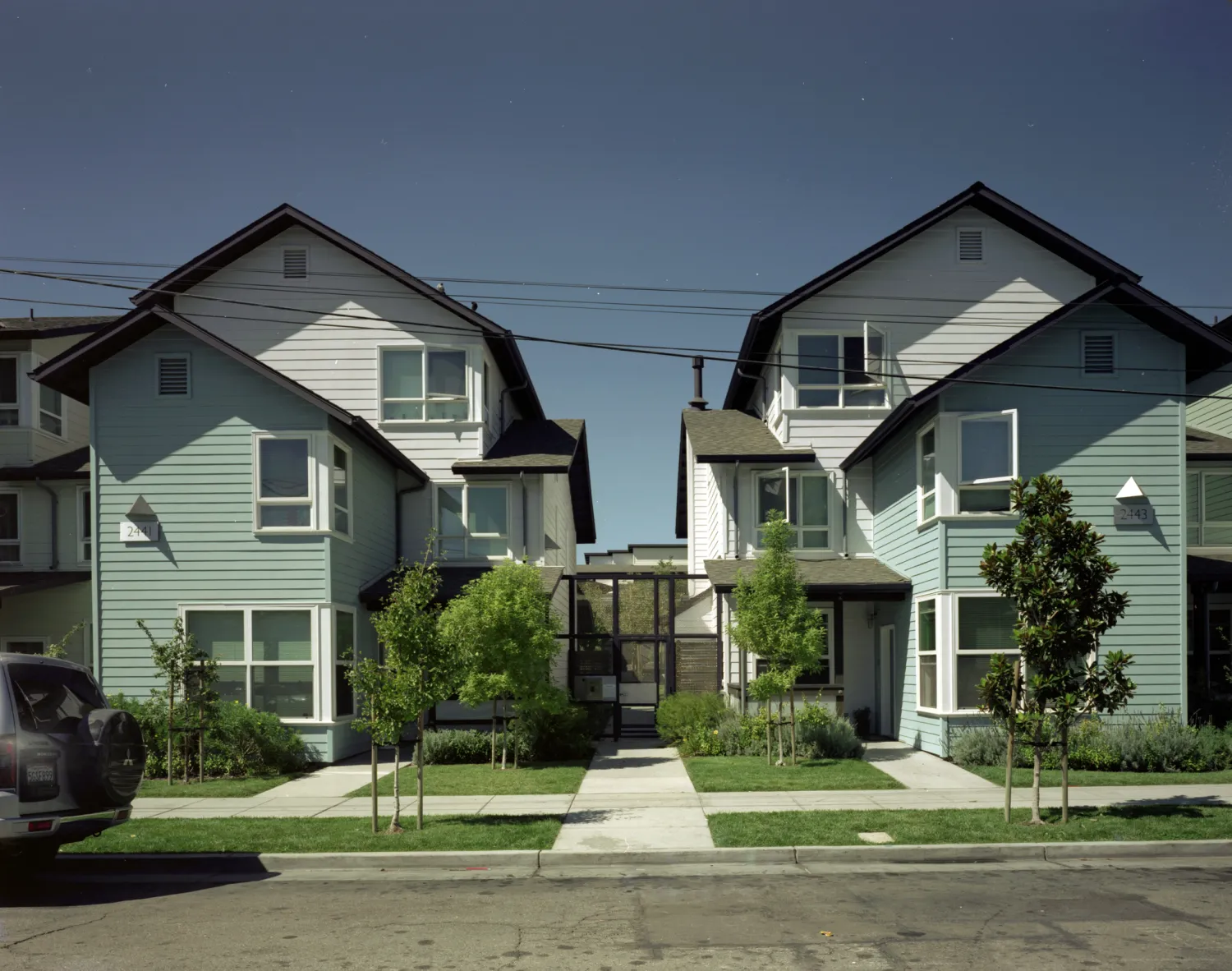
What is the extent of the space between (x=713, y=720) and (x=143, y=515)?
11.0 metres

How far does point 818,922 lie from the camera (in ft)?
28.8

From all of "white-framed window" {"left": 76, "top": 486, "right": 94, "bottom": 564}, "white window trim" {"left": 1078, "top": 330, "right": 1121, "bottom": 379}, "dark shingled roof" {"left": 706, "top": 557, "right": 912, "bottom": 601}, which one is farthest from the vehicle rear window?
"white window trim" {"left": 1078, "top": 330, "right": 1121, "bottom": 379}

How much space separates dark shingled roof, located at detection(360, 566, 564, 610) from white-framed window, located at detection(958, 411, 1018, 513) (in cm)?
760

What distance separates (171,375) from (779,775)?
12723mm

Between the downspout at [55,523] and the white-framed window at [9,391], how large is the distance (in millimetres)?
1718

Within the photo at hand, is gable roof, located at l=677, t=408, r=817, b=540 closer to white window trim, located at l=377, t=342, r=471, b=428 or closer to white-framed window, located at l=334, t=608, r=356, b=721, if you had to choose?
white window trim, located at l=377, t=342, r=471, b=428

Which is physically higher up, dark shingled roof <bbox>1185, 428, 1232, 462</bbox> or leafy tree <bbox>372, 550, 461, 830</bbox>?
dark shingled roof <bbox>1185, 428, 1232, 462</bbox>

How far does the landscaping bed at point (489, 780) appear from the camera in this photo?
16328 millimetres

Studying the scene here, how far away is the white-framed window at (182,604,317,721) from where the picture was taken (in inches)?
787

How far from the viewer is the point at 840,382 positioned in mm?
24891

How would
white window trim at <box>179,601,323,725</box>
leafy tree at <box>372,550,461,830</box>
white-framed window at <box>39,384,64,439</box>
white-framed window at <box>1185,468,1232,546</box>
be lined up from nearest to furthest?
leafy tree at <box>372,550,461,830</box> → white window trim at <box>179,601,323,725</box> → white-framed window at <box>1185,468,1232,546</box> → white-framed window at <box>39,384,64,439</box>

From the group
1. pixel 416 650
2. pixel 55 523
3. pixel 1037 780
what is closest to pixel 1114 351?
pixel 1037 780

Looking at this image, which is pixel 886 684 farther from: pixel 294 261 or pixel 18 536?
pixel 18 536

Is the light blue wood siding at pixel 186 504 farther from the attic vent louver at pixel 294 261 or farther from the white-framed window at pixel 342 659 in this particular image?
the attic vent louver at pixel 294 261
